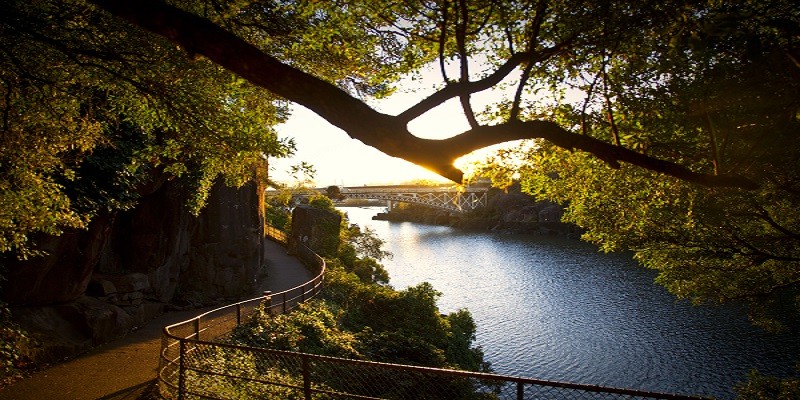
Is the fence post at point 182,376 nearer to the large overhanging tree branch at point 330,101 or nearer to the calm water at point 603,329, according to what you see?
the large overhanging tree branch at point 330,101

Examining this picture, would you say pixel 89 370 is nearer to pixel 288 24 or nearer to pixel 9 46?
pixel 9 46

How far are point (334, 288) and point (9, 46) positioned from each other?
55.9ft

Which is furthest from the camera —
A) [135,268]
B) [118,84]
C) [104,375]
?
[135,268]

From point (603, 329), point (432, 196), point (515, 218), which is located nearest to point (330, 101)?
point (603, 329)

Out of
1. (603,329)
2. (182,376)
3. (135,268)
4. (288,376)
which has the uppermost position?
(135,268)

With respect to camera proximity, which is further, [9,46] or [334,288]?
[334,288]

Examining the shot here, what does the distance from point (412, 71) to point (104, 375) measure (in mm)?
10006

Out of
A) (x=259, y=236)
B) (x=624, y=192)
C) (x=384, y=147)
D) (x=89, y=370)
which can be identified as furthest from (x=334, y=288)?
(x=384, y=147)

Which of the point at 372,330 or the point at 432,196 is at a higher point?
the point at 432,196

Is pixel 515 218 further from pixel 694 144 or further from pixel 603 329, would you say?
pixel 694 144

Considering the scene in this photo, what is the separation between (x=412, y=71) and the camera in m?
8.08

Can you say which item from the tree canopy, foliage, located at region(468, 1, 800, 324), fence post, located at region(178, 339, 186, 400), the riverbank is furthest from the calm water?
the riverbank

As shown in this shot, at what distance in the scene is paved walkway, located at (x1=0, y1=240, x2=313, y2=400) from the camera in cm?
985

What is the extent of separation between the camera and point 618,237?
1415cm
